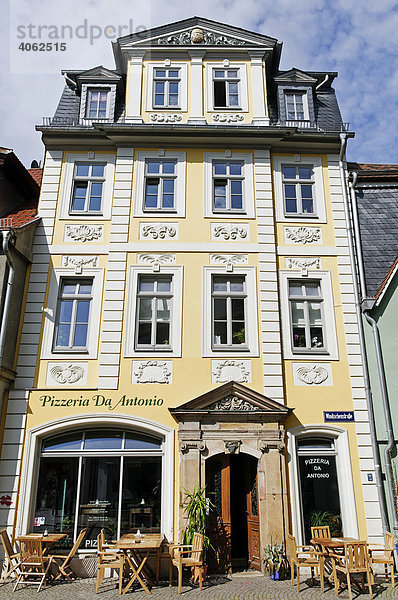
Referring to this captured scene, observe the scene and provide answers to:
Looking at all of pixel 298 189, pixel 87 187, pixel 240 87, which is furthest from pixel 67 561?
pixel 240 87

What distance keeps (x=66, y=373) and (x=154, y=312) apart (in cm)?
256

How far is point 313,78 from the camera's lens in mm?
15680

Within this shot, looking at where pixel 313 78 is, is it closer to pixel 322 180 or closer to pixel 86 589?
pixel 322 180

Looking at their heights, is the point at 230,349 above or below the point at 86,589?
above

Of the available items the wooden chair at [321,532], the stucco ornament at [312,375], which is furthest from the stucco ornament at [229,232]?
the wooden chair at [321,532]

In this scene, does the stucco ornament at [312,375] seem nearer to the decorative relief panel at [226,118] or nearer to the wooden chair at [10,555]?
the wooden chair at [10,555]

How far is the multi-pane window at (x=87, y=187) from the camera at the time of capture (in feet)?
45.6

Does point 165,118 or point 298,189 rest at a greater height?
point 165,118

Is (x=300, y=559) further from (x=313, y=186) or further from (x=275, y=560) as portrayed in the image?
(x=313, y=186)

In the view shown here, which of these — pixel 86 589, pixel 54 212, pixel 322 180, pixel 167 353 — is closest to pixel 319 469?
pixel 167 353

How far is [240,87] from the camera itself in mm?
15250

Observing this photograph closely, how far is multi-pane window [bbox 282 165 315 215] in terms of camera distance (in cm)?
1405

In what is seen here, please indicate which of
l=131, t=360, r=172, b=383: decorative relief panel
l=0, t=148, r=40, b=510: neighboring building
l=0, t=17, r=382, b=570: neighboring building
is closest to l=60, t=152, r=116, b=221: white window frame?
l=0, t=17, r=382, b=570: neighboring building

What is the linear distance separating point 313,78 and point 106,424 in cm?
1187
